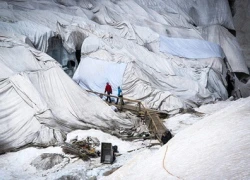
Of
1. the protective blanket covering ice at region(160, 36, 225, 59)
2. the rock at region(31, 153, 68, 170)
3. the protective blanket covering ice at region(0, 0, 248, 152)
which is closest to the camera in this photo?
the rock at region(31, 153, 68, 170)

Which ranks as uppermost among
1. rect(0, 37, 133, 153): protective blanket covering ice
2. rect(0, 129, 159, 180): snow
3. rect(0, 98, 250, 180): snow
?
rect(0, 98, 250, 180): snow

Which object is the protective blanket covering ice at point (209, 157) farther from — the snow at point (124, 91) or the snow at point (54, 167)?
the snow at point (54, 167)

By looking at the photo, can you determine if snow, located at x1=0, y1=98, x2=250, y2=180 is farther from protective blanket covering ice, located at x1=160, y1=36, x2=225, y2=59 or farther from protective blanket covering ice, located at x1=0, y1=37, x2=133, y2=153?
protective blanket covering ice, located at x1=160, y1=36, x2=225, y2=59

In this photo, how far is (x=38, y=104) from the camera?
8203 mm

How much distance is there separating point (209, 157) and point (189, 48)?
16.5 meters

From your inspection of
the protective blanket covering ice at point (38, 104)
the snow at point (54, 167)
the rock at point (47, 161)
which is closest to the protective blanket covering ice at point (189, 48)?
the protective blanket covering ice at point (38, 104)

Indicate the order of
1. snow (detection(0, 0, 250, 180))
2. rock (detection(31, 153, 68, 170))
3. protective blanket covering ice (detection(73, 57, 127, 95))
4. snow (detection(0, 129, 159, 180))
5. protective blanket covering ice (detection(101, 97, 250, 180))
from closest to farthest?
1. protective blanket covering ice (detection(101, 97, 250, 180))
2. snow (detection(0, 0, 250, 180))
3. snow (detection(0, 129, 159, 180))
4. rock (detection(31, 153, 68, 170))
5. protective blanket covering ice (detection(73, 57, 127, 95))

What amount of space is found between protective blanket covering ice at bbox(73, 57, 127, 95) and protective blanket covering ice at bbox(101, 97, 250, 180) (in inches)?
378

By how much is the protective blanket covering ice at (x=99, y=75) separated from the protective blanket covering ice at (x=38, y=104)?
9.21 feet

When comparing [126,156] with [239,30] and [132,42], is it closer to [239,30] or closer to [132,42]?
[132,42]

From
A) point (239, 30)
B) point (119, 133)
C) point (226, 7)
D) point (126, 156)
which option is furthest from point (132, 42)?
point (239, 30)

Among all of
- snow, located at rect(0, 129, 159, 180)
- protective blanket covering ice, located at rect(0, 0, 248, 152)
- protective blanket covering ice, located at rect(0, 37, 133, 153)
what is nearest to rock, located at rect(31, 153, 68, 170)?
snow, located at rect(0, 129, 159, 180)

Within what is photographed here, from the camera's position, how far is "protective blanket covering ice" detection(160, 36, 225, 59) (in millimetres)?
17016

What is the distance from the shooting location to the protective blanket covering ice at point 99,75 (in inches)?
500
